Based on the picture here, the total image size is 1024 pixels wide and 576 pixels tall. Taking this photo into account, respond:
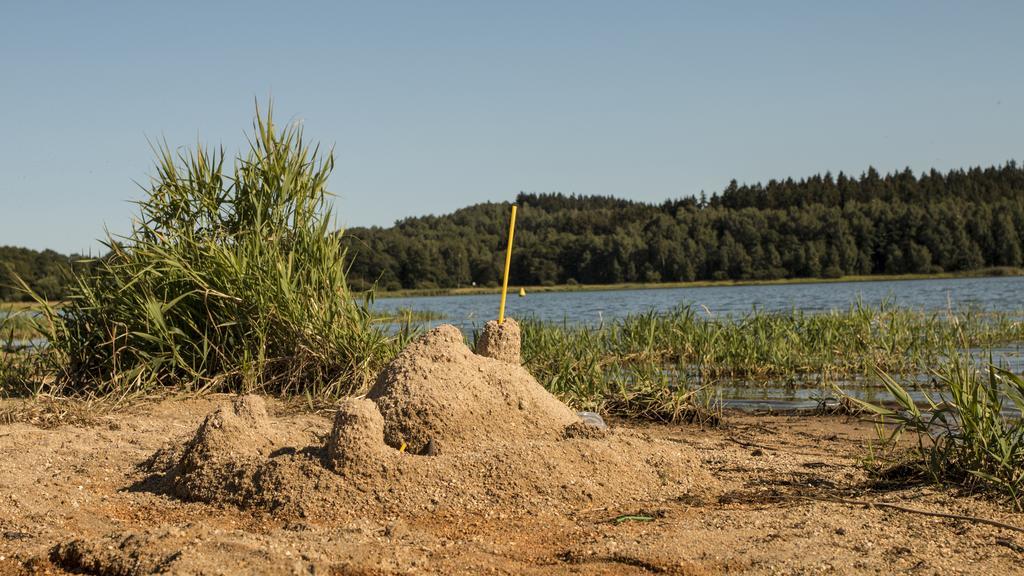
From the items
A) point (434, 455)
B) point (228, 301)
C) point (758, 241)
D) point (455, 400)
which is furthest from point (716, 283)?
point (434, 455)

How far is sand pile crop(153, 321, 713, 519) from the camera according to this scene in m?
3.74

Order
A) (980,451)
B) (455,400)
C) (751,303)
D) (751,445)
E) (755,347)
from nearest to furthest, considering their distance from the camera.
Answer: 1. (980,451)
2. (455,400)
3. (751,445)
4. (755,347)
5. (751,303)

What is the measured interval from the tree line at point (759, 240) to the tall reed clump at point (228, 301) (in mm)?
45025

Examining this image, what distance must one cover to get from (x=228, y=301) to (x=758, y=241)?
73.8 m

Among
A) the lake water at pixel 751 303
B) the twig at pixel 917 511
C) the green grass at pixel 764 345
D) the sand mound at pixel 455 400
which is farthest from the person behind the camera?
the lake water at pixel 751 303

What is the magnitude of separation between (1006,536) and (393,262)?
154 ft

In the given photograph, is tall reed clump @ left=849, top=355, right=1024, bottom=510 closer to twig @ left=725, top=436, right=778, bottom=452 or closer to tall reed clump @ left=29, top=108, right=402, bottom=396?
twig @ left=725, top=436, right=778, bottom=452

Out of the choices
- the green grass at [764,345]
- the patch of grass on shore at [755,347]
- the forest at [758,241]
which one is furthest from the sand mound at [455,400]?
the forest at [758,241]

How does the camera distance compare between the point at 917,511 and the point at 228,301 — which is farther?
the point at 228,301

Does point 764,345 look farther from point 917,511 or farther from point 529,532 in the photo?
point 529,532

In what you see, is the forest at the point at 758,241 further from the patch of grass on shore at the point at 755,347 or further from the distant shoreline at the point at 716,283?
the patch of grass on shore at the point at 755,347

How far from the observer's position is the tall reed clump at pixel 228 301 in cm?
683

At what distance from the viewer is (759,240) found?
76.6m

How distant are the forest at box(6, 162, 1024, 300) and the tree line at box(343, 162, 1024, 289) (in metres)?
0.11
